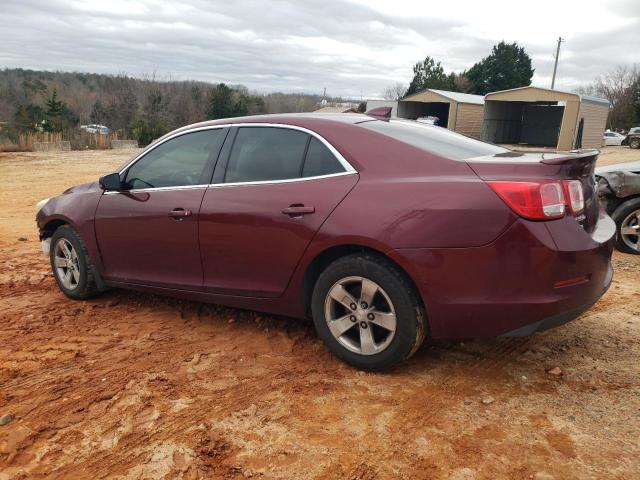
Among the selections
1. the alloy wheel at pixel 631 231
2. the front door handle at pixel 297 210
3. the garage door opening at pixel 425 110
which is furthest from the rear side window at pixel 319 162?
the garage door opening at pixel 425 110

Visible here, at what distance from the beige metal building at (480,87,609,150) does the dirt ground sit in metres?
27.2

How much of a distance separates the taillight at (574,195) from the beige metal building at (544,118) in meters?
28.5

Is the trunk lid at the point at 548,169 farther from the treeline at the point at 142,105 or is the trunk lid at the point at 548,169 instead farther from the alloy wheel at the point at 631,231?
the treeline at the point at 142,105

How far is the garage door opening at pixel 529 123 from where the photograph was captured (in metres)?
34.0

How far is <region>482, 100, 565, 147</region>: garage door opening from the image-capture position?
111 ft

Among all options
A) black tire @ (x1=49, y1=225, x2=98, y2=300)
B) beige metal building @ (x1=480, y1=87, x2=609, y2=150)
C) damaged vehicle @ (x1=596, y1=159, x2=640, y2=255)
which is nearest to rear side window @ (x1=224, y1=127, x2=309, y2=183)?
black tire @ (x1=49, y1=225, x2=98, y2=300)

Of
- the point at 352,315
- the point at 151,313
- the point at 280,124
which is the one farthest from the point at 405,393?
the point at 151,313

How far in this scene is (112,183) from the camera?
447 cm

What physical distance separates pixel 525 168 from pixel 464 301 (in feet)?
2.62

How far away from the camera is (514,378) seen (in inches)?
133

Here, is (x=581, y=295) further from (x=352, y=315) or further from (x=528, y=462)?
(x=352, y=315)

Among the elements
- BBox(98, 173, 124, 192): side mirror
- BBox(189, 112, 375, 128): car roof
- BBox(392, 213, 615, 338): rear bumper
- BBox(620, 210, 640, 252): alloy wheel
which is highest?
BBox(189, 112, 375, 128): car roof

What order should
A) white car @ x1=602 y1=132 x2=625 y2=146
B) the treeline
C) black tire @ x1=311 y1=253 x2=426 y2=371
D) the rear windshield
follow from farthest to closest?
the treeline
white car @ x1=602 y1=132 x2=625 y2=146
the rear windshield
black tire @ x1=311 y1=253 x2=426 y2=371

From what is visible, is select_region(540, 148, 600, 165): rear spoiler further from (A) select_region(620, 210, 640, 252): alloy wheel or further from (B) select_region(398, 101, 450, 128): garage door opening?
(B) select_region(398, 101, 450, 128): garage door opening
